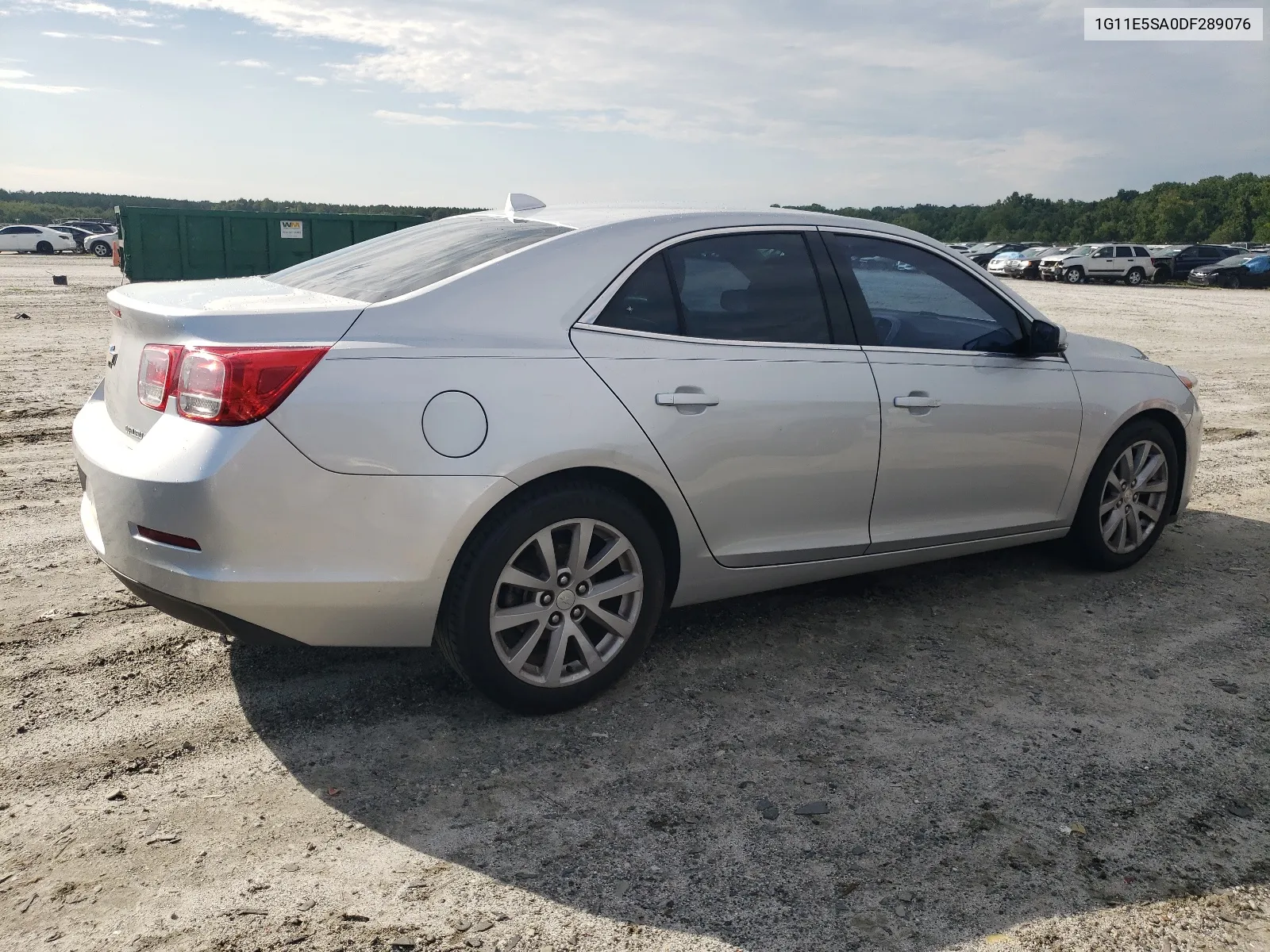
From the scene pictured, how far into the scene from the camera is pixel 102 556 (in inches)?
133

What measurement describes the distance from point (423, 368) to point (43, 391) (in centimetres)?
795

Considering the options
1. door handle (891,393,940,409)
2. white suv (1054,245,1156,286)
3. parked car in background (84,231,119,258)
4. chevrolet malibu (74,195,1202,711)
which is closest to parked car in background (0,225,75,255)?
parked car in background (84,231,119,258)

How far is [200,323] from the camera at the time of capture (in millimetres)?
3184

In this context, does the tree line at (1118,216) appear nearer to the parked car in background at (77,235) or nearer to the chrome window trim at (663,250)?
the parked car in background at (77,235)

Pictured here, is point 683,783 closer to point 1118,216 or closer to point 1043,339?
point 1043,339

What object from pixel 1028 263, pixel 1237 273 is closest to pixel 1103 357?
pixel 1237 273

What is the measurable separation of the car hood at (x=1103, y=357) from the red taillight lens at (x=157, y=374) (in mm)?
3753

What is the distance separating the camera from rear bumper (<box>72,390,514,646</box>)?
3059mm

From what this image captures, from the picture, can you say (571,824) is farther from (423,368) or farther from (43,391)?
(43,391)

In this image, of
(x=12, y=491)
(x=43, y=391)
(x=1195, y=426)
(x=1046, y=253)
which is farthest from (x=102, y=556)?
(x=1046, y=253)

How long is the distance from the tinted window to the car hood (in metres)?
2.16

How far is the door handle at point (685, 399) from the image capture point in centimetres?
366

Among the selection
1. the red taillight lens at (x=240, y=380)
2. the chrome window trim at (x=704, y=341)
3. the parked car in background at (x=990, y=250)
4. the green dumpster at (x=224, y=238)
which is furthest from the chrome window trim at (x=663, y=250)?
the parked car in background at (x=990, y=250)

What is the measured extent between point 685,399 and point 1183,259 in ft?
145
